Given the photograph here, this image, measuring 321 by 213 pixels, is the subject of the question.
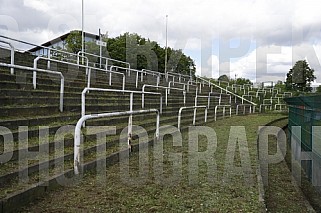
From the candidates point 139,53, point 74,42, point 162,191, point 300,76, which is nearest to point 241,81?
point 300,76

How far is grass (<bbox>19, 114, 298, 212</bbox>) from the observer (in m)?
3.33

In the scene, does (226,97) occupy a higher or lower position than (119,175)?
higher

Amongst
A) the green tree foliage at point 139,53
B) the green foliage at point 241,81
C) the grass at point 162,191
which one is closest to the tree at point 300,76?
the green foliage at point 241,81

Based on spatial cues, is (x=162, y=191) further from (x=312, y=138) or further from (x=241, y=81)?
(x=241, y=81)

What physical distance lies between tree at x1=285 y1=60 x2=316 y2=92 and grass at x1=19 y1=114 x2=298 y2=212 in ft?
111

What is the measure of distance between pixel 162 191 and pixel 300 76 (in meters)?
38.8

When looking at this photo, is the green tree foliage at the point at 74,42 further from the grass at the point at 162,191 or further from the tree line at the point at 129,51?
the grass at the point at 162,191

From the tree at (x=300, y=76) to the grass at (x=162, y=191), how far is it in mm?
33840

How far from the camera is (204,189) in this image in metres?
4.04

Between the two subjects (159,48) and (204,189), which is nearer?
(204,189)

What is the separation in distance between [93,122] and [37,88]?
4.57 feet

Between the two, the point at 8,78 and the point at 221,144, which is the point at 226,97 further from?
the point at 8,78

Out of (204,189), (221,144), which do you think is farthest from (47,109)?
(221,144)

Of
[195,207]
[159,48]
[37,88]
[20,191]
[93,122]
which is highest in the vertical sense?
[159,48]
